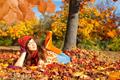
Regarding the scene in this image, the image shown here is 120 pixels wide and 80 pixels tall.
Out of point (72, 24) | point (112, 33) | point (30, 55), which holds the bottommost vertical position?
point (30, 55)

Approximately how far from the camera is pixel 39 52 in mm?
10242

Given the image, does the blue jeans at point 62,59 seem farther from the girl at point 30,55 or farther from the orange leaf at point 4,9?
the orange leaf at point 4,9

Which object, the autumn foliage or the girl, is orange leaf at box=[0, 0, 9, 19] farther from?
the girl

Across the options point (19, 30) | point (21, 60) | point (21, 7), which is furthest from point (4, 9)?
point (21, 60)

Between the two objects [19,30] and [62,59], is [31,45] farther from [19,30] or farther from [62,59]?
[19,30]

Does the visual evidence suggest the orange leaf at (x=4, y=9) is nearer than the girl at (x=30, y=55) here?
No

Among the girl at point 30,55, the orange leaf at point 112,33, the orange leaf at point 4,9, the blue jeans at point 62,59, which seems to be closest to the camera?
the girl at point 30,55

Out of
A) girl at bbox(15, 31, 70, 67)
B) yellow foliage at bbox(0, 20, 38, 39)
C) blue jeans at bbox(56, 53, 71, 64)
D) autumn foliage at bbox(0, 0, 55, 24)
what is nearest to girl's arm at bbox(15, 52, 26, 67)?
girl at bbox(15, 31, 70, 67)

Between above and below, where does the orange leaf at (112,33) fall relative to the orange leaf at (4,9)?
below

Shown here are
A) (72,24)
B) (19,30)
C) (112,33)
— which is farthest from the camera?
(19,30)

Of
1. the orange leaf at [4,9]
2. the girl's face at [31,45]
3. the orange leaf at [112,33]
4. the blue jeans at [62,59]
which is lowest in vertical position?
the blue jeans at [62,59]

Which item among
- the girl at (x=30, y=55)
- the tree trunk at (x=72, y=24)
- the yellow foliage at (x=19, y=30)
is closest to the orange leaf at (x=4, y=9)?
the yellow foliage at (x=19, y=30)

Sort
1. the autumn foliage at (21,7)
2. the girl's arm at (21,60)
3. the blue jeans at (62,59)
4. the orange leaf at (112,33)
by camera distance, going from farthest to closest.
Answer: the autumn foliage at (21,7)
the orange leaf at (112,33)
the blue jeans at (62,59)
the girl's arm at (21,60)

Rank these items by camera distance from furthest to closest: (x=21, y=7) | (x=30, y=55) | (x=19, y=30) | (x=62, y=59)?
(x=21, y=7) → (x=19, y=30) → (x=62, y=59) → (x=30, y=55)
